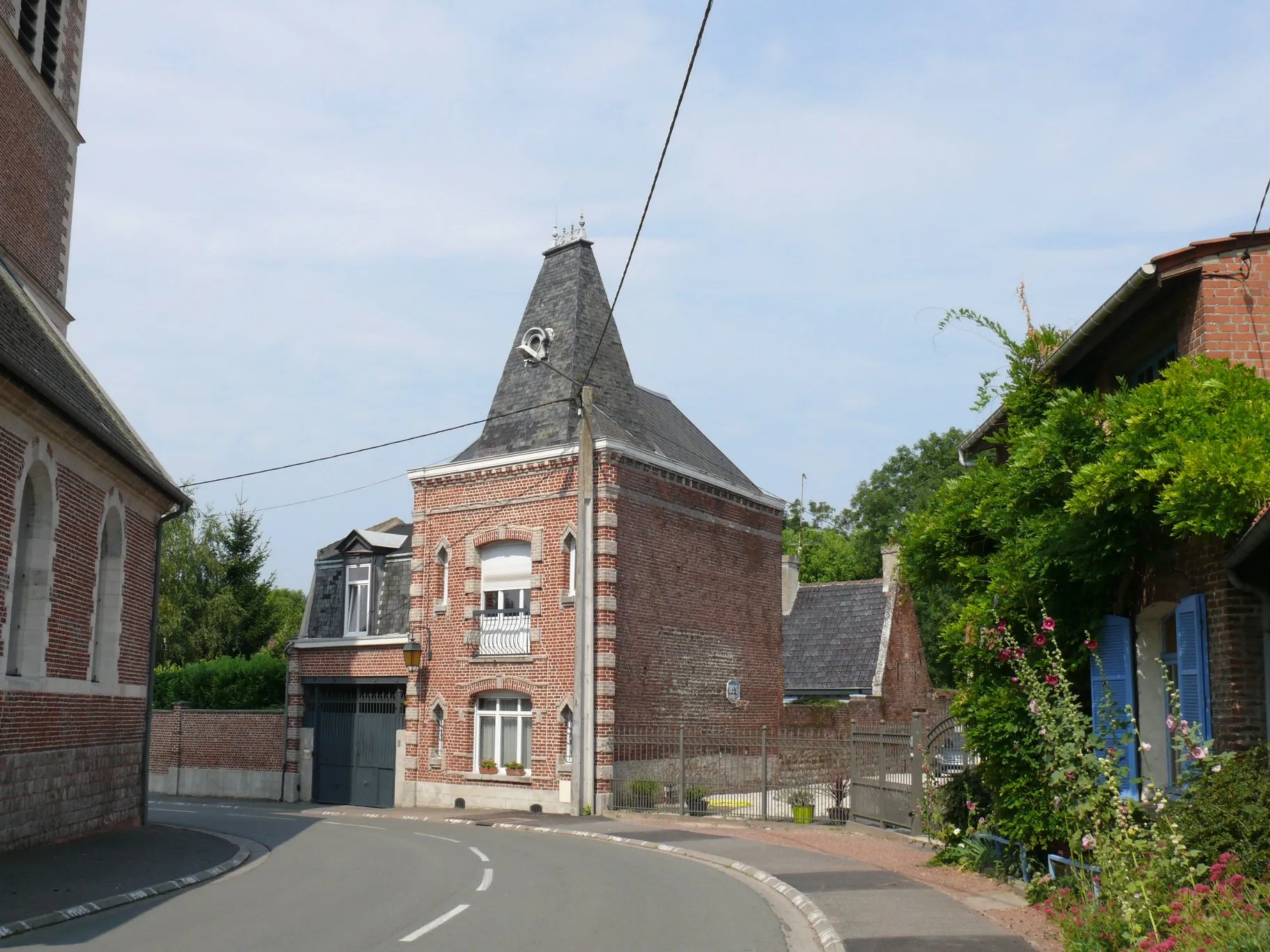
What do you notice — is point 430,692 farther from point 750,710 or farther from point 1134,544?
point 1134,544

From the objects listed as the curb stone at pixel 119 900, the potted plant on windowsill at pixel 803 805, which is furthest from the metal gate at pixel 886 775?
the curb stone at pixel 119 900

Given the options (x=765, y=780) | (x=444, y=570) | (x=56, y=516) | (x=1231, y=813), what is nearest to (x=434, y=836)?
(x=765, y=780)

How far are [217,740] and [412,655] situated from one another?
25.5ft

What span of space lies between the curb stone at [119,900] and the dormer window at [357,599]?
1325 centimetres

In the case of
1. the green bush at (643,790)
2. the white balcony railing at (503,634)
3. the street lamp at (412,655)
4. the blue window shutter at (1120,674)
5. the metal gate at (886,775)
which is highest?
the white balcony railing at (503,634)

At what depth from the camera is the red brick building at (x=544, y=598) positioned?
2455 centimetres

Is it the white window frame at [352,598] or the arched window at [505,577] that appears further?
the white window frame at [352,598]

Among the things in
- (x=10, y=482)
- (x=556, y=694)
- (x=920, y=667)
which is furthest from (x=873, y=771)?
(x=920, y=667)

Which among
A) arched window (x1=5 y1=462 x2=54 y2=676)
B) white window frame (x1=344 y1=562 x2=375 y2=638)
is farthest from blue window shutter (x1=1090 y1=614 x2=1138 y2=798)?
white window frame (x1=344 y1=562 x2=375 y2=638)

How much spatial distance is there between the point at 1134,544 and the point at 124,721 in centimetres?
1543

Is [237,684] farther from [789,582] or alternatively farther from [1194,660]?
[1194,660]

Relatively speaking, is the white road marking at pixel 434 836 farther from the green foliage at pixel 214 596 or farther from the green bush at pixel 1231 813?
the green foliage at pixel 214 596

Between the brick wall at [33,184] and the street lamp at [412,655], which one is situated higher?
the brick wall at [33,184]

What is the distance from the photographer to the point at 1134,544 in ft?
35.1
